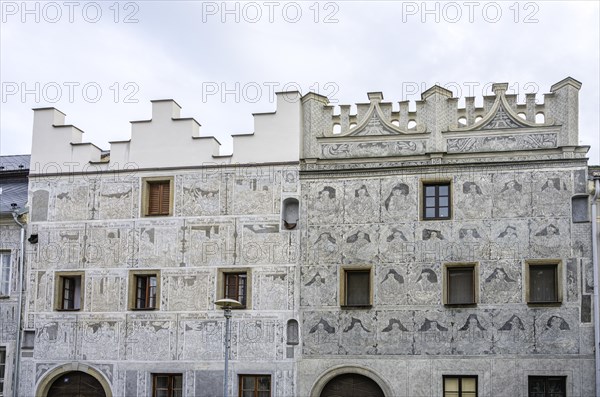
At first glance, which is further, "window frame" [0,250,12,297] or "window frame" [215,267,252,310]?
"window frame" [0,250,12,297]

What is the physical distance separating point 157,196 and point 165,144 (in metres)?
1.62

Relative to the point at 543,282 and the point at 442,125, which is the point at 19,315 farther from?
the point at 543,282

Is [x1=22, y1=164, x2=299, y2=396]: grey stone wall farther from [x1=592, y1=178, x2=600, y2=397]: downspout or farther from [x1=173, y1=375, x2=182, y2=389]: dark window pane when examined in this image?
[x1=592, y1=178, x2=600, y2=397]: downspout

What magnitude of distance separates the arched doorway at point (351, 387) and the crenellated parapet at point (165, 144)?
6.55 m

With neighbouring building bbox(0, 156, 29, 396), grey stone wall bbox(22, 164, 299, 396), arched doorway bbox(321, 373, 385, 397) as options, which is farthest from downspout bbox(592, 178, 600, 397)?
neighbouring building bbox(0, 156, 29, 396)

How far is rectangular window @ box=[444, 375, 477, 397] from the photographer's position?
26.6m

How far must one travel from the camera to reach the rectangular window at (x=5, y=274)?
30172mm

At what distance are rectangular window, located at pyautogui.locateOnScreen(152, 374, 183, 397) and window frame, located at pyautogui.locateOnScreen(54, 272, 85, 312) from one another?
329 centimetres

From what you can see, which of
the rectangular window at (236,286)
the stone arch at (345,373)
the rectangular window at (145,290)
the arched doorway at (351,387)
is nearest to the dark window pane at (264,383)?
the stone arch at (345,373)

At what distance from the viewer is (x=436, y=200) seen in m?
27.7

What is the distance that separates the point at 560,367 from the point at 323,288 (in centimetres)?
685

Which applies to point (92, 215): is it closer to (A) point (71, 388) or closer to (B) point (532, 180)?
(A) point (71, 388)

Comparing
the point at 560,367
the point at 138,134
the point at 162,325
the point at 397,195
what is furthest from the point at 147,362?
the point at 560,367

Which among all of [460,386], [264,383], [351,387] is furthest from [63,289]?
[460,386]
